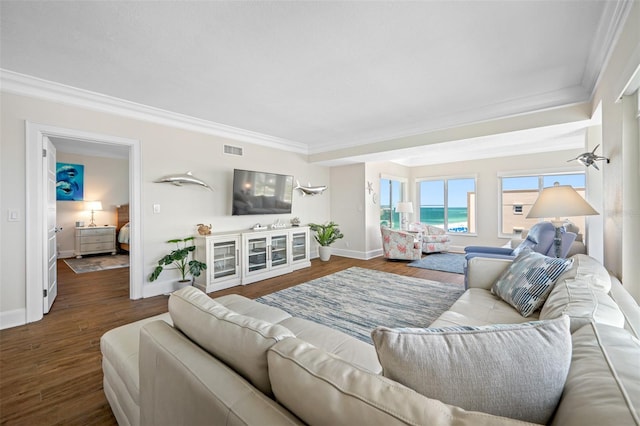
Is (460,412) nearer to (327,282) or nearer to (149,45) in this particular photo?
(149,45)

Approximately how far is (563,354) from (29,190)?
4273 millimetres

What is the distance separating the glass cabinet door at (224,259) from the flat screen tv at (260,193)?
2.09 ft

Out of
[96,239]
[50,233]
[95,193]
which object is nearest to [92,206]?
[95,193]

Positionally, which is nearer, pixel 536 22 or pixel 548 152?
pixel 536 22

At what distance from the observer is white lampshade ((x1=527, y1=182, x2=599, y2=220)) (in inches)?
85.1

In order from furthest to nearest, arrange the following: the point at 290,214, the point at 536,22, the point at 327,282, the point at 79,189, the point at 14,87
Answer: the point at 79,189 → the point at 290,214 → the point at 327,282 → the point at 14,87 → the point at 536,22

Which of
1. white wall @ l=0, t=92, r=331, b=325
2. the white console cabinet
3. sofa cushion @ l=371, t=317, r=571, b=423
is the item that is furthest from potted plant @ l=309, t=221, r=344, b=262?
sofa cushion @ l=371, t=317, r=571, b=423

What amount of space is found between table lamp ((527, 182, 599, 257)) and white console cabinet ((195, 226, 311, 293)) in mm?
3548

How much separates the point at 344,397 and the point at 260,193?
432cm

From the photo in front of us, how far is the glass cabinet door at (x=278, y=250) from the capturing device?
4590 mm

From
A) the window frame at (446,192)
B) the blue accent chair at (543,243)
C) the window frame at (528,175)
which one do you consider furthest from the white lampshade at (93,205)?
the window frame at (528,175)

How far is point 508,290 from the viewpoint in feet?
6.52

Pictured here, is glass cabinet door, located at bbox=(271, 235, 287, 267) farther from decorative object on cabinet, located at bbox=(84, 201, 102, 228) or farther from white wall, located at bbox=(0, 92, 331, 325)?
decorative object on cabinet, located at bbox=(84, 201, 102, 228)

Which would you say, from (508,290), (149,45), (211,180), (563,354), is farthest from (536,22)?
(211,180)
